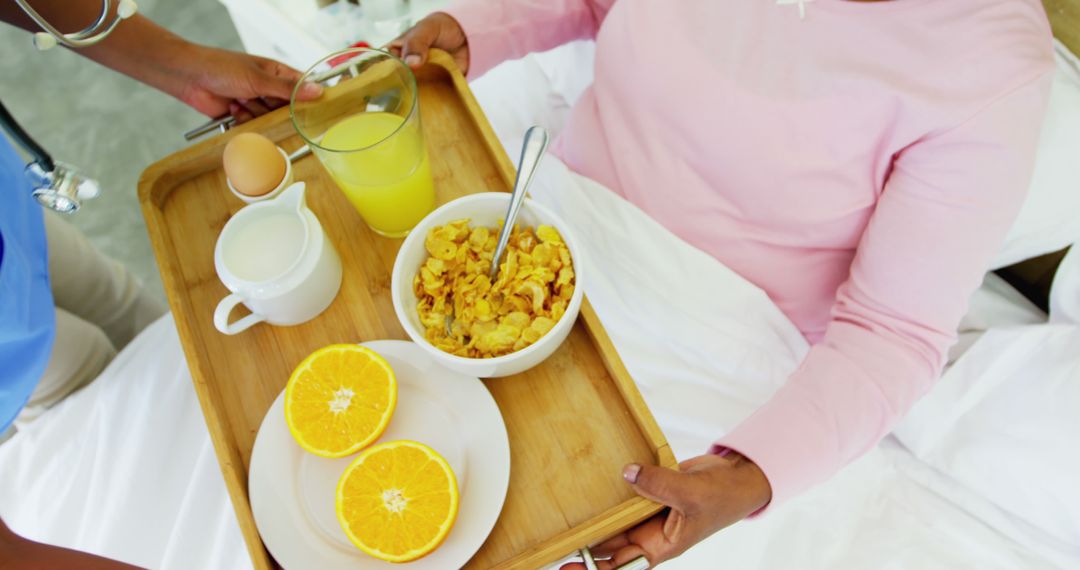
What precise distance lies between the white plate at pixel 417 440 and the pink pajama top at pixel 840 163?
285 mm

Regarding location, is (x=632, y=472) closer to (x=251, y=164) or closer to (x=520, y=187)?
(x=520, y=187)

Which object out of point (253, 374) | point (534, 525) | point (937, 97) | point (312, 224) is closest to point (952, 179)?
point (937, 97)

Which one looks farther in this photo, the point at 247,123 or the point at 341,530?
the point at 247,123

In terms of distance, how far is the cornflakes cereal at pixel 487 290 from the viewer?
2.29 ft

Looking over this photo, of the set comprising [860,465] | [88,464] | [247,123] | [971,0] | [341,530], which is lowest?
[88,464]

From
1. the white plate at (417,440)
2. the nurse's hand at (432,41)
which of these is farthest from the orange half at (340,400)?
the nurse's hand at (432,41)

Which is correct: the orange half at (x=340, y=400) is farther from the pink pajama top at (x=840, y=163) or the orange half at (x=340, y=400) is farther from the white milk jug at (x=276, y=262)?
the pink pajama top at (x=840, y=163)

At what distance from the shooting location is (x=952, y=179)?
2.43 feet

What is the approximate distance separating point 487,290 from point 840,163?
46cm

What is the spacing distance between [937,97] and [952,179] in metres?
0.09

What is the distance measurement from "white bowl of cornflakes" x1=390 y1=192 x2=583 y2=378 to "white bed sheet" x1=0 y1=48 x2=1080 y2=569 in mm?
255

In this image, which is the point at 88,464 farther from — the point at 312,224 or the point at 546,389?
the point at 546,389

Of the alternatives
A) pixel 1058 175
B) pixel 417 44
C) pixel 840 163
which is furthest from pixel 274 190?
pixel 1058 175

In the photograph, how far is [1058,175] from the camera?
2.98ft
